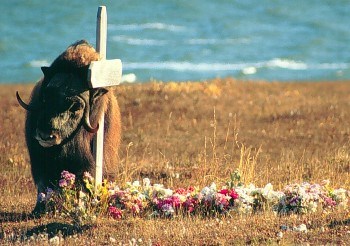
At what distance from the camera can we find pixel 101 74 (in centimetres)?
1123

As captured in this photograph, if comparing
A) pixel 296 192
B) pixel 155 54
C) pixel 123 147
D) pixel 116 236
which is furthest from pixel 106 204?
pixel 155 54

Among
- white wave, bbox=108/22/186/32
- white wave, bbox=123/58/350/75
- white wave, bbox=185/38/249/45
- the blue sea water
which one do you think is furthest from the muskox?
white wave, bbox=108/22/186/32

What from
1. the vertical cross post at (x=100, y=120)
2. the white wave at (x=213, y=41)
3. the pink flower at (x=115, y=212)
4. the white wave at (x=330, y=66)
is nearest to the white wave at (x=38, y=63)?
the white wave at (x=213, y=41)

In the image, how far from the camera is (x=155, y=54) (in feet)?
172

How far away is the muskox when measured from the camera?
11.4 meters

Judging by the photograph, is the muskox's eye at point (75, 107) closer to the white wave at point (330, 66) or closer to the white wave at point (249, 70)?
the white wave at point (249, 70)

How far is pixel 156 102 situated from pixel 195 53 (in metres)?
30.9

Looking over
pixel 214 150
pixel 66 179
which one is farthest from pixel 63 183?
pixel 214 150

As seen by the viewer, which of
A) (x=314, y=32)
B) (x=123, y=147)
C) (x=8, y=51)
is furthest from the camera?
(x=314, y=32)

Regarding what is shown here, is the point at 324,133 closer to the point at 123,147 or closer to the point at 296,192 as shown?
the point at 123,147

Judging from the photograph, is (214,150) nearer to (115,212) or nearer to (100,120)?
(100,120)

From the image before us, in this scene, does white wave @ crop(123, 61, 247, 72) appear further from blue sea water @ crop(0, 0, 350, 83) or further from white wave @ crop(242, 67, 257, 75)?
white wave @ crop(242, 67, 257, 75)

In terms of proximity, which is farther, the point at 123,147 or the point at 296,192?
the point at 123,147

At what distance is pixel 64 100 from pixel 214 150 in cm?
270
